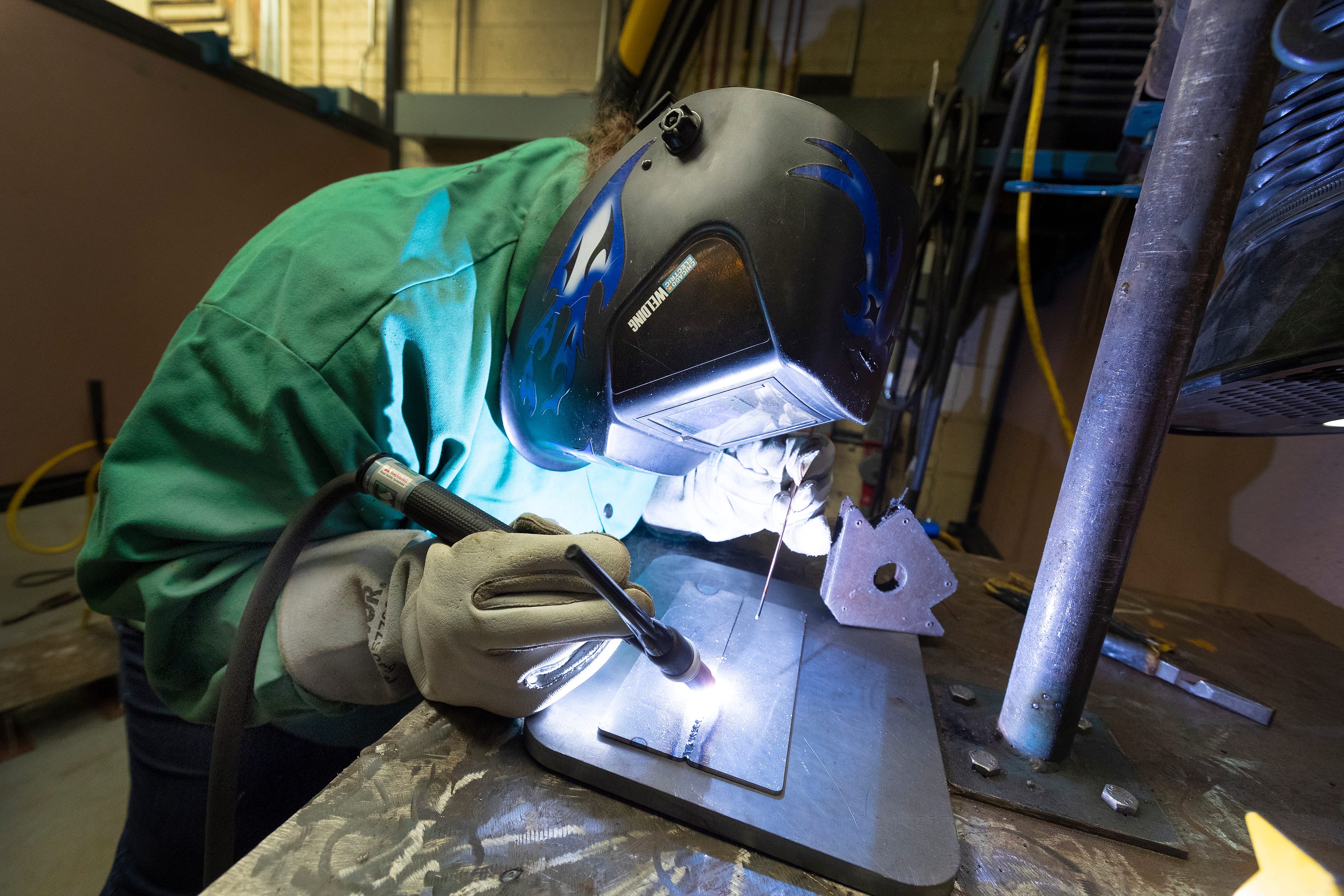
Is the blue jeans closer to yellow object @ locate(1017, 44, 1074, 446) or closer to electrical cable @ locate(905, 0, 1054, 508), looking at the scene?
electrical cable @ locate(905, 0, 1054, 508)

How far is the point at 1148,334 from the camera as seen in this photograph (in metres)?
0.49

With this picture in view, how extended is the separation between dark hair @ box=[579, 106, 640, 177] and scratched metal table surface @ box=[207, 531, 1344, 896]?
77cm

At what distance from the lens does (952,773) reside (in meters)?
0.57

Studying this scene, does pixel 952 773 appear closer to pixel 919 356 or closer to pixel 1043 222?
pixel 919 356

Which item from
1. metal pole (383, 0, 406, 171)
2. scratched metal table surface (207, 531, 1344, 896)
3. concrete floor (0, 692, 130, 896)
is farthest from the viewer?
metal pole (383, 0, 406, 171)

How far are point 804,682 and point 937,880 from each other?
0.82 ft

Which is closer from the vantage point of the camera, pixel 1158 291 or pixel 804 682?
pixel 1158 291

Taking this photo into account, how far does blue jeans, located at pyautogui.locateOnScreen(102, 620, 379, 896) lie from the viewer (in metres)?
0.77

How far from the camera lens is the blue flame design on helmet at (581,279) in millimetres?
642

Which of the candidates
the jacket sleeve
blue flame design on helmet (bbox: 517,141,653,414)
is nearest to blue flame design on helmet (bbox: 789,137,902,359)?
blue flame design on helmet (bbox: 517,141,653,414)

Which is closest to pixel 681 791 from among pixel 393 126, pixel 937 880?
pixel 937 880

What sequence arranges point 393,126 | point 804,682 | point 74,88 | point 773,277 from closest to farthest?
point 773,277 < point 804,682 < point 74,88 < point 393,126

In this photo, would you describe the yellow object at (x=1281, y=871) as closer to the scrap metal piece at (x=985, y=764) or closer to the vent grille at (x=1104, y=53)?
the scrap metal piece at (x=985, y=764)

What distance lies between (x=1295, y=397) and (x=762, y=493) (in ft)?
2.19
